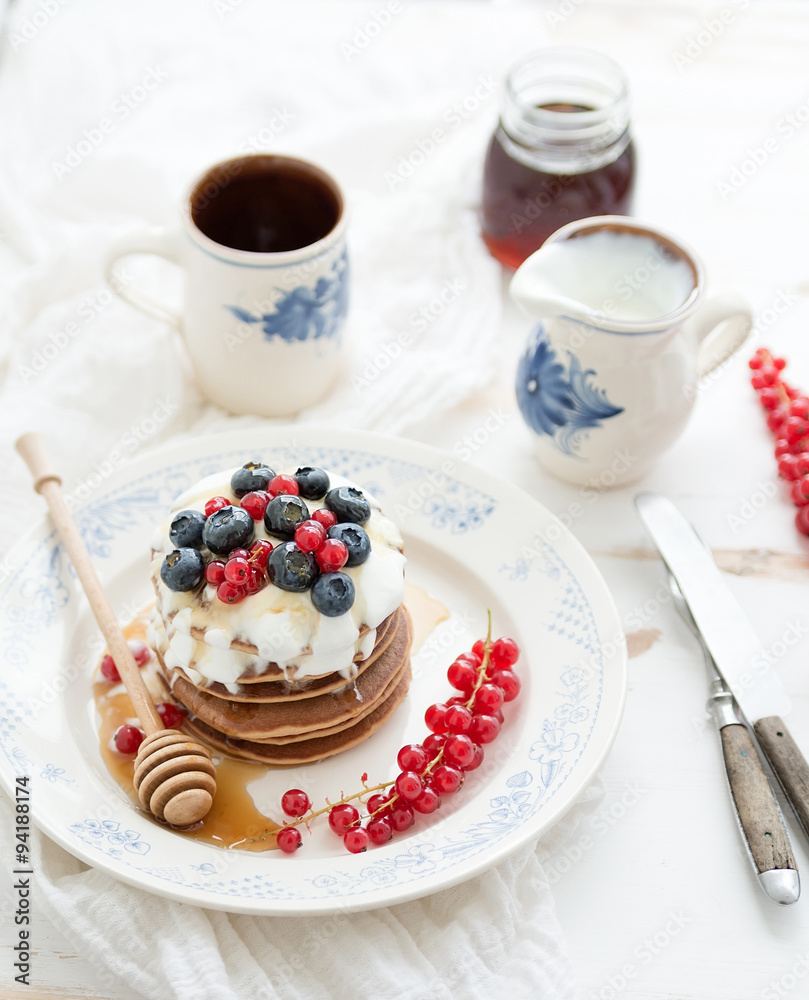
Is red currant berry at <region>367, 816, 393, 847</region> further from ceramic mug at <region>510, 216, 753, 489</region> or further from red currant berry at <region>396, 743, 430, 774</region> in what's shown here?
ceramic mug at <region>510, 216, 753, 489</region>

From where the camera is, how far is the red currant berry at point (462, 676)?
1587 mm

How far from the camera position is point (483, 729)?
1530mm

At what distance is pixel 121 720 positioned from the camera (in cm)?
159

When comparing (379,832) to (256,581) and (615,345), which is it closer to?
(256,581)

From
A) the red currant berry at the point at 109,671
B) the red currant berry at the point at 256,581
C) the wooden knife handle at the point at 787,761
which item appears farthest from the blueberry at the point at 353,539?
the wooden knife handle at the point at 787,761

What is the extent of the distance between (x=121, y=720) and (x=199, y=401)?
0.77 metres

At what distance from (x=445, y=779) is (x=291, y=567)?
0.39 meters

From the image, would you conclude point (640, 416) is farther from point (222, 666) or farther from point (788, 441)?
point (222, 666)

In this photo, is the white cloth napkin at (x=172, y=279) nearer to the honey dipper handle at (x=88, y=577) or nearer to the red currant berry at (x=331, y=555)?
the honey dipper handle at (x=88, y=577)

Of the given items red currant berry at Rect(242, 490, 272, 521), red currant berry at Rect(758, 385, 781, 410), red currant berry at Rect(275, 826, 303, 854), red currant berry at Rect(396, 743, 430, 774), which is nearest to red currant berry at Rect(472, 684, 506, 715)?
red currant berry at Rect(396, 743, 430, 774)

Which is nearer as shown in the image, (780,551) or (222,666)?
(222,666)

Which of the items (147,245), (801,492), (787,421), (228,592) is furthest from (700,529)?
(147,245)

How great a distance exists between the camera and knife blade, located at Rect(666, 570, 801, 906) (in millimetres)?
1407

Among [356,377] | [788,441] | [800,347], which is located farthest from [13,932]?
[800,347]
